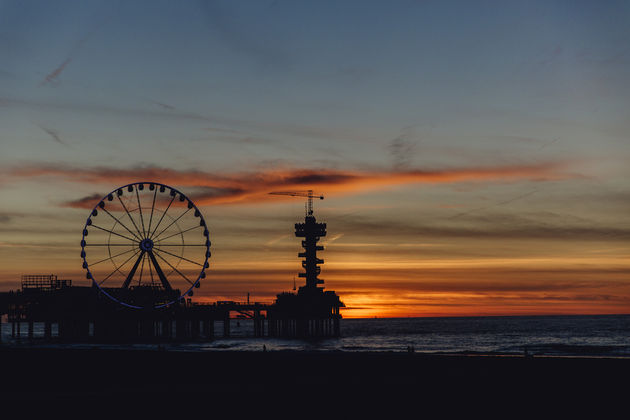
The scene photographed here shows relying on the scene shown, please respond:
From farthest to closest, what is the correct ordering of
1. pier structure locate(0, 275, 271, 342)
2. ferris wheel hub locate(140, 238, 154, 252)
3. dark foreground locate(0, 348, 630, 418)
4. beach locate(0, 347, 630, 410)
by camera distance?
pier structure locate(0, 275, 271, 342) → ferris wheel hub locate(140, 238, 154, 252) → beach locate(0, 347, 630, 410) → dark foreground locate(0, 348, 630, 418)

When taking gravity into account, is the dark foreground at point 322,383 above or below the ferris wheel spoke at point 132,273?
below

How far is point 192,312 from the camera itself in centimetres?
13300

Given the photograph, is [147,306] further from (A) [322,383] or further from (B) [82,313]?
(A) [322,383]

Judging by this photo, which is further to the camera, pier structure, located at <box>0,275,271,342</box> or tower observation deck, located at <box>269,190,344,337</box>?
tower observation deck, located at <box>269,190,344,337</box>

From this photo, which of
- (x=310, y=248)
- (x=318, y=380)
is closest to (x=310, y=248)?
(x=310, y=248)

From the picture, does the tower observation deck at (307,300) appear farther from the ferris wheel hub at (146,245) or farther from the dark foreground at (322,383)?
the dark foreground at (322,383)

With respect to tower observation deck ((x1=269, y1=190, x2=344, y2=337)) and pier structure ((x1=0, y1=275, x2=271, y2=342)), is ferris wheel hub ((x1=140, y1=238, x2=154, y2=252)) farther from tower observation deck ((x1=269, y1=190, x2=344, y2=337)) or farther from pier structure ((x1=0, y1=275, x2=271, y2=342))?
tower observation deck ((x1=269, y1=190, x2=344, y2=337))

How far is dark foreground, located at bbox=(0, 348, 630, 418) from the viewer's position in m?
27.6

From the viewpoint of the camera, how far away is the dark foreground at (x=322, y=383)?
27.6m

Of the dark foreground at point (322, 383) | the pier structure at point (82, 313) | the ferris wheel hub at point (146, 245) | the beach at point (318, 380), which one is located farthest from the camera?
the pier structure at point (82, 313)

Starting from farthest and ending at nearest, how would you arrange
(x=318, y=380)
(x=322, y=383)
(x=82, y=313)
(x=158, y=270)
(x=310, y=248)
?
(x=310, y=248)
(x=82, y=313)
(x=158, y=270)
(x=318, y=380)
(x=322, y=383)

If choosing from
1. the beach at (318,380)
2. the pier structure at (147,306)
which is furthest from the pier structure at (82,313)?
the beach at (318,380)

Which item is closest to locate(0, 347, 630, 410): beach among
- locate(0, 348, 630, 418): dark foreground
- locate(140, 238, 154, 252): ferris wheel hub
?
locate(0, 348, 630, 418): dark foreground

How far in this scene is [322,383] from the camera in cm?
3438
